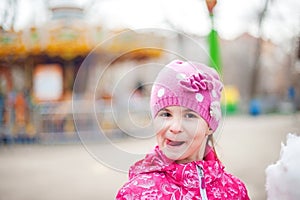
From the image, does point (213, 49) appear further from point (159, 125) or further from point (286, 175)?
point (286, 175)

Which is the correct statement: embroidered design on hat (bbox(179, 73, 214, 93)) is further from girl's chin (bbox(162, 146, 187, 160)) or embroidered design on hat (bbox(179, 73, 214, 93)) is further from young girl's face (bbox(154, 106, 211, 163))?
girl's chin (bbox(162, 146, 187, 160))

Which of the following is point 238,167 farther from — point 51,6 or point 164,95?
point 51,6

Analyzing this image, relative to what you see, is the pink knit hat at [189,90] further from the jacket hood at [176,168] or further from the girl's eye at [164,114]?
the jacket hood at [176,168]

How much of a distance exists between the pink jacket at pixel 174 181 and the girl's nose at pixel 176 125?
0.12m

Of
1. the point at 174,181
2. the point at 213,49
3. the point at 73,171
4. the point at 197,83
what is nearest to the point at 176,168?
the point at 174,181

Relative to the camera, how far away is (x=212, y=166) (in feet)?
5.38

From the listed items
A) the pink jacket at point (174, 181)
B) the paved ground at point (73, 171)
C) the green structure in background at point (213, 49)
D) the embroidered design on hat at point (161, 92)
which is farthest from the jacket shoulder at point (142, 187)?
the paved ground at point (73, 171)

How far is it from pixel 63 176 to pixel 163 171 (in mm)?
5095

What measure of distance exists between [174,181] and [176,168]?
0.04 metres

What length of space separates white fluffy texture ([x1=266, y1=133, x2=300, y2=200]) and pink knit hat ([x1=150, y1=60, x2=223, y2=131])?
0.23 meters

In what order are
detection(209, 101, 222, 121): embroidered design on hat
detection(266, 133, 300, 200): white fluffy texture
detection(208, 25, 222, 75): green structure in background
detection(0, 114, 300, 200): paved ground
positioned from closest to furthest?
detection(266, 133, 300, 200): white fluffy texture → detection(209, 101, 222, 121): embroidered design on hat → detection(208, 25, 222, 75): green structure in background → detection(0, 114, 300, 200): paved ground

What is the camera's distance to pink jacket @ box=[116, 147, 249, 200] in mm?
1562

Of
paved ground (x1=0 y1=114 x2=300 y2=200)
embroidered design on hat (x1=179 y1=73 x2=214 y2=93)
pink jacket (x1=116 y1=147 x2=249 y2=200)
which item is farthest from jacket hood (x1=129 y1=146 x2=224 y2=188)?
paved ground (x1=0 y1=114 x2=300 y2=200)

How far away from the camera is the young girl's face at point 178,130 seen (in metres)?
1.55
